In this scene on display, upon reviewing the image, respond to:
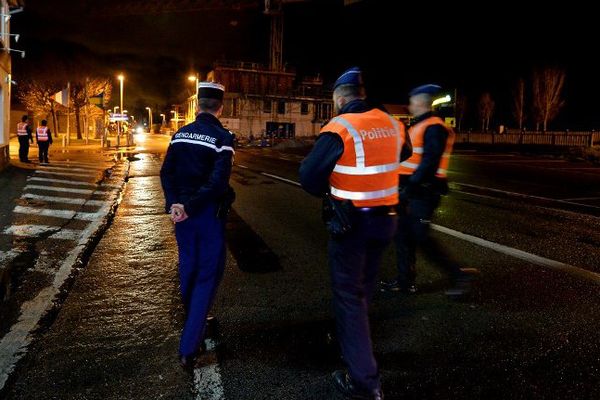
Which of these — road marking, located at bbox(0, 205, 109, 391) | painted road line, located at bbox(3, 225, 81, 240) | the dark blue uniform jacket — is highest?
the dark blue uniform jacket

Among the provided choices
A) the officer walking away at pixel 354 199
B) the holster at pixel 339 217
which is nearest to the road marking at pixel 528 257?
the officer walking away at pixel 354 199

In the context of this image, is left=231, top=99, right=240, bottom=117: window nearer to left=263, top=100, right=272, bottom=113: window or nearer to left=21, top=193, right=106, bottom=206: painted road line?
left=263, top=100, right=272, bottom=113: window

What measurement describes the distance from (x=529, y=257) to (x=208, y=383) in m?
4.74

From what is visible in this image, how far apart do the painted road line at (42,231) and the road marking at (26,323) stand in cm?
137

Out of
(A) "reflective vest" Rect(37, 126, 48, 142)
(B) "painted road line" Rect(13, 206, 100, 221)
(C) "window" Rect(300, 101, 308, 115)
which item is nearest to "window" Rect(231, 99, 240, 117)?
(C) "window" Rect(300, 101, 308, 115)

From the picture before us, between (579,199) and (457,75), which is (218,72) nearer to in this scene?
(457,75)

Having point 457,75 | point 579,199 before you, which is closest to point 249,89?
point 457,75

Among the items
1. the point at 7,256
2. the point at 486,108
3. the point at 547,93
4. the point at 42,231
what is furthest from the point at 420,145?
the point at 486,108

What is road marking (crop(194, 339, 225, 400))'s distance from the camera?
3.05 m

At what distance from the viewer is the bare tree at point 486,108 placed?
57.8m

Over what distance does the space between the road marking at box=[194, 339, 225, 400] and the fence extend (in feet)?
132

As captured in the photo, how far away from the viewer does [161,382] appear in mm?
3213

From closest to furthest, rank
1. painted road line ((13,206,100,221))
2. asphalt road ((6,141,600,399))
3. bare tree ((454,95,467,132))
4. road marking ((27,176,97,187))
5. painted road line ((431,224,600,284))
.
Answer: asphalt road ((6,141,600,399)) < painted road line ((431,224,600,284)) < painted road line ((13,206,100,221)) < road marking ((27,176,97,187)) < bare tree ((454,95,467,132))

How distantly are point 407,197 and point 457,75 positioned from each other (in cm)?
6036
